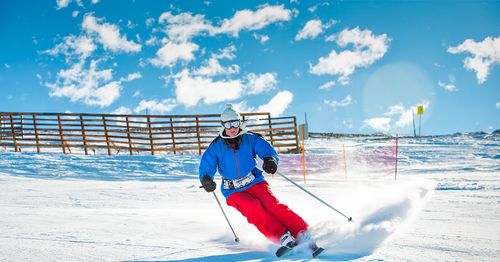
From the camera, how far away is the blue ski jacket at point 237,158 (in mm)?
A: 3729

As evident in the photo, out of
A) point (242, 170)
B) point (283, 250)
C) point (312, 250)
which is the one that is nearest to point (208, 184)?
point (242, 170)

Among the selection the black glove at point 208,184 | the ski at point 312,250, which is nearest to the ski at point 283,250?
the ski at point 312,250

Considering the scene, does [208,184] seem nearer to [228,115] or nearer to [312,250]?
[228,115]

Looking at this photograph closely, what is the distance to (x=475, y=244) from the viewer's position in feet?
10.7

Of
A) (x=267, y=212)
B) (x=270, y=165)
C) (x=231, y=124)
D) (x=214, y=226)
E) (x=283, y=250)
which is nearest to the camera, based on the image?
(x=283, y=250)

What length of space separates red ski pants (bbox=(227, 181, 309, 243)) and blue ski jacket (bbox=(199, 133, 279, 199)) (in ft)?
0.34

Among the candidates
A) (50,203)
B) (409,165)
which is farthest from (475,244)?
(409,165)

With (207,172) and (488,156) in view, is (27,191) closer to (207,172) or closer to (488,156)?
(207,172)

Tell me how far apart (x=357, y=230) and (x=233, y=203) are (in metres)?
1.15

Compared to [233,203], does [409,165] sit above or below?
below

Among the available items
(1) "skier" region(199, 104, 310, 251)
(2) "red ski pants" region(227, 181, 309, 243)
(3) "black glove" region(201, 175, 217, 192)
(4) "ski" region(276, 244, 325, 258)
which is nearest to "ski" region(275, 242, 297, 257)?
(4) "ski" region(276, 244, 325, 258)

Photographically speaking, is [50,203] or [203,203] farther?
[203,203]

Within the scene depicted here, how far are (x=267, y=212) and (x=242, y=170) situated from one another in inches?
20.0

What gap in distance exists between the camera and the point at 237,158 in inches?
148
